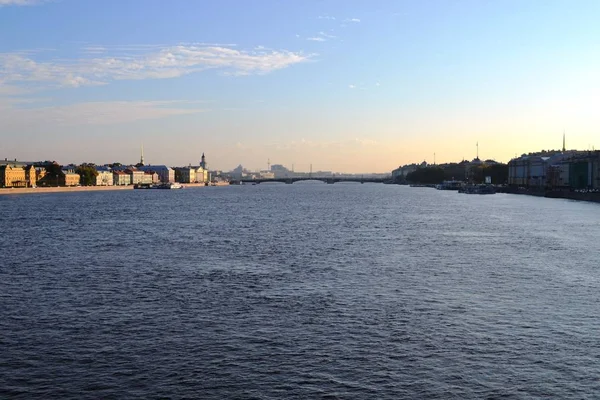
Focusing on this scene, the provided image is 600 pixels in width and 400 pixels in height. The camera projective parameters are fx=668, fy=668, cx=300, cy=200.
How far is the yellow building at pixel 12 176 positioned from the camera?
11700 centimetres

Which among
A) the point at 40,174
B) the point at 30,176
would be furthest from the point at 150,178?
the point at 30,176

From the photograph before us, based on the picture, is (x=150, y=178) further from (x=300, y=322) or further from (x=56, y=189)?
(x=300, y=322)

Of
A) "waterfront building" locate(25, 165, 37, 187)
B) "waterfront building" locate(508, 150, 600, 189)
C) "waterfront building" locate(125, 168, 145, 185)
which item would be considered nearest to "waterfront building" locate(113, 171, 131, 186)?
"waterfront building" locate(125, 168, 145, 185)

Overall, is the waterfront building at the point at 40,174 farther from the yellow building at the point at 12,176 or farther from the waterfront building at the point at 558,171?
the waterfront building at the point at 558,171

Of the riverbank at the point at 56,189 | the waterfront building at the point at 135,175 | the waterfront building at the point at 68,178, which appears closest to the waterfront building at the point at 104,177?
the riverbank at the point at 56,189

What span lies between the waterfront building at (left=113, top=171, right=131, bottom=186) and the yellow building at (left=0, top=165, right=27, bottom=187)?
134 feet

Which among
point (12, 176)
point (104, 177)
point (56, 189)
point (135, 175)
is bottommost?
point (56, 189)

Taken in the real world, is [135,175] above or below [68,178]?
above

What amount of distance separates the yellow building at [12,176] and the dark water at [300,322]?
318 ft

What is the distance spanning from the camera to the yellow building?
11700cm

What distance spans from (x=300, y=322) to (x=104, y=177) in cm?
15093

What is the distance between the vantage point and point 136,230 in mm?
38594

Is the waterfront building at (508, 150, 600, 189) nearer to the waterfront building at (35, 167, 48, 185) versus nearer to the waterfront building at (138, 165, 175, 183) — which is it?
the waterfront building at (35, 167, 48, 185)

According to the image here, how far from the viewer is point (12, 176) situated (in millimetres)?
119375
